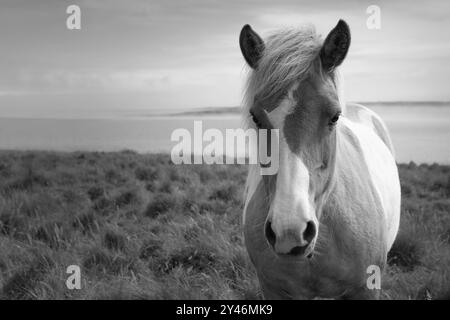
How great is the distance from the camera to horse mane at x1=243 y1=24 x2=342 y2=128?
2.20 metres

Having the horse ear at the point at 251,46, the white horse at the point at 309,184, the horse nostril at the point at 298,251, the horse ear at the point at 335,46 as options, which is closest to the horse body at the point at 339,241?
the white horse at the point at 309,184

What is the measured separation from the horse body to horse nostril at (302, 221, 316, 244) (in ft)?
1.46

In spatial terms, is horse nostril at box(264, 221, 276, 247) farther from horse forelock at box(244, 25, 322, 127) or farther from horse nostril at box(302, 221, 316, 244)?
horse forelock at box(244, 25, 322, 127)

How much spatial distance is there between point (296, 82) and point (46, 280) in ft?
9.90

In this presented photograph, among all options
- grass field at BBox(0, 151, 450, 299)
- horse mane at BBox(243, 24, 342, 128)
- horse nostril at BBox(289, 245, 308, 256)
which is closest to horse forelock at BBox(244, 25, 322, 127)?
horse mane at BBox(243, 24, 342, 128)

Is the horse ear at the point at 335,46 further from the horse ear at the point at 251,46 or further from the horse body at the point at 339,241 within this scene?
the horse body at the point at 339,241

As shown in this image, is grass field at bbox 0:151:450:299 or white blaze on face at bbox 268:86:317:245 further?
grass field at bbox 0:151:450:299

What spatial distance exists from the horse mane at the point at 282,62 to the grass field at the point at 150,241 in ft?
6.20

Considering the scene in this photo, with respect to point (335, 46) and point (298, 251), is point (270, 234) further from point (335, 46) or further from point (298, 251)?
point (335, 46)

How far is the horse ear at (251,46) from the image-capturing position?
2.40 metres

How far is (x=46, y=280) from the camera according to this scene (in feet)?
12.3

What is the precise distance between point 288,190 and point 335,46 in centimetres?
93
